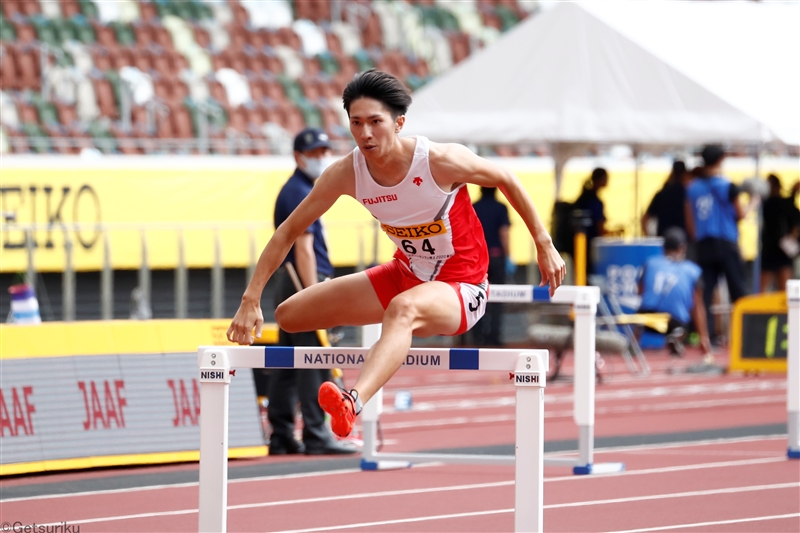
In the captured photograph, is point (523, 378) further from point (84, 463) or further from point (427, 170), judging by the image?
point (84, 463)

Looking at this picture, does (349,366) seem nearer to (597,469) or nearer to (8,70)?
(597,469)

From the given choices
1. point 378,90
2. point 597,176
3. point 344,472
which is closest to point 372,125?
point 378,90

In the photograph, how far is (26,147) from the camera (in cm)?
1706

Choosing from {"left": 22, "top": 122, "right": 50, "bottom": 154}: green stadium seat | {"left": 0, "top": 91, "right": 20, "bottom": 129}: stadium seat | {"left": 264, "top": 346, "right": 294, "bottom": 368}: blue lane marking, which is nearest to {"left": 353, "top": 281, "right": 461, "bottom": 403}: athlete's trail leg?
{"left": 264, "top": 346, "right": 294, "bottom": 368}: blue lane marking

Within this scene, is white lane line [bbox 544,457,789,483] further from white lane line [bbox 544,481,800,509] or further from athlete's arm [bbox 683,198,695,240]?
athlete's arm [bbox 683,198,695,240]

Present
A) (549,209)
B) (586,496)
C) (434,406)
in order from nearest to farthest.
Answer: (586,496), (434,406), (549,209)

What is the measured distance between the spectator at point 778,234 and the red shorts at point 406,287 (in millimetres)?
11048

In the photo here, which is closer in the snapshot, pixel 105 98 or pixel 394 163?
pixel 394 163

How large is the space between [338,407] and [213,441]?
1.88 feet

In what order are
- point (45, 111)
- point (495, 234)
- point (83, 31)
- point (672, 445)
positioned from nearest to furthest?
point (672, 445) → point (495, 234) → point (45, 111) → point (83, 31)

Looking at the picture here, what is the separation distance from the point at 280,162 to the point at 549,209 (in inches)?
133

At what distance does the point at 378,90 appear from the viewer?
16.5 feet

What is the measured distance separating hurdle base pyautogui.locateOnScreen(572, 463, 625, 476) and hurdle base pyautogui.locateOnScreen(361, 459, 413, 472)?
1048 millimetres

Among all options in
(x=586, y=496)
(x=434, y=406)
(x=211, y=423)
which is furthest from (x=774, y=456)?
(x=211, y=423)
